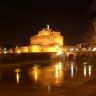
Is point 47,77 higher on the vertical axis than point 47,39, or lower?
lower

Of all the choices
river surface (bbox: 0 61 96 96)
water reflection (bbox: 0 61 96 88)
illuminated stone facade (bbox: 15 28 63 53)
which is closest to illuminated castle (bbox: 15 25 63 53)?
illuminated stone facade (bbox: 15 28 63 53)

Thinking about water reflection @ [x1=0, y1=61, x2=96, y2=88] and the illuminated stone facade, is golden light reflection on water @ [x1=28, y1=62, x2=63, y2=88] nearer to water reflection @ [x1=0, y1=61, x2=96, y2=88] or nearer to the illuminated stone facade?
water reflection @ [x1=0, y1=61, x2=96, y2=88]

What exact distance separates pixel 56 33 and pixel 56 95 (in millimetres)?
118364

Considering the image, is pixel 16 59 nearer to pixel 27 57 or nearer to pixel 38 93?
pixel 27 57

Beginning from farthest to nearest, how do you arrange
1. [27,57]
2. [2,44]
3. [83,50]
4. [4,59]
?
[2,44], [83,50], [27,57], [4,59]

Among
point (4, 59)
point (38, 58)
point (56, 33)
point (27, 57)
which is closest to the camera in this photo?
point (4, 59)

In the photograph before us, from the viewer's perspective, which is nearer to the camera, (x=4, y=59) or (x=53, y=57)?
(x=4, y=59)

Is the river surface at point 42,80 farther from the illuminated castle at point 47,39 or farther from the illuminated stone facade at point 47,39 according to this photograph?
the illuminated stone facade at point 47,39

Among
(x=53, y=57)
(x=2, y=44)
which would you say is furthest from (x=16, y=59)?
(x=2, y=44)

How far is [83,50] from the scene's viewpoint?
296 feet

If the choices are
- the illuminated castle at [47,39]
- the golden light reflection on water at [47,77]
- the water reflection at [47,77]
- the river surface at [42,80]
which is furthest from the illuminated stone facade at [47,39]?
the river surface at [42,80]

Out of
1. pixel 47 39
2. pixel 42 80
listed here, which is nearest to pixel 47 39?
pixel 47 39

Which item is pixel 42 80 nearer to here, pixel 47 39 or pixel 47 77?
pixel 47 77

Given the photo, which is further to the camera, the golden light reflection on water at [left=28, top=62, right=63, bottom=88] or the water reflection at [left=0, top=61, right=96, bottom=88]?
the golden light reflection on water at [left=28, top=62, right=63, bottom=88]
